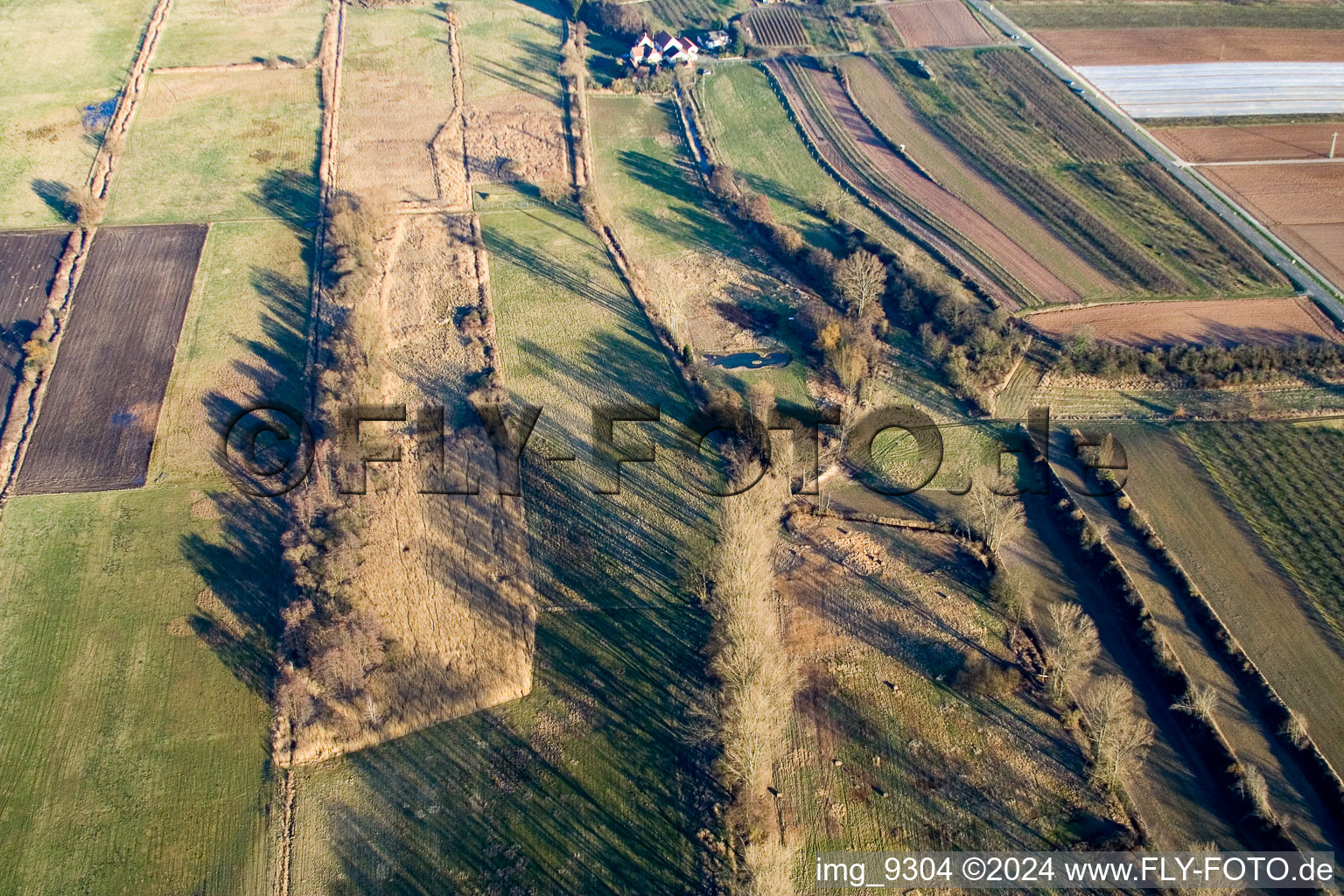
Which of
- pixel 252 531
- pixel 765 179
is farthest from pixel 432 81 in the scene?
pixel 252 531

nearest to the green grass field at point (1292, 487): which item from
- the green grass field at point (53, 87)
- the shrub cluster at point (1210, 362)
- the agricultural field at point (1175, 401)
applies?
the agricultural field at point (1175, 401)

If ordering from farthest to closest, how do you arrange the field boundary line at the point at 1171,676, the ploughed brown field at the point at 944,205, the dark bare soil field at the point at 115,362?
the ploughed brown field at the point at 944,205, the dark bare soil field at the point at 115,362, the field boundary line at the point at 1171,676

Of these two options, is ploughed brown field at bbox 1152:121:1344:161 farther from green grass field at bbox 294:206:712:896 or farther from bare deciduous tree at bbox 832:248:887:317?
green grass field at bbox 294:206:712:896

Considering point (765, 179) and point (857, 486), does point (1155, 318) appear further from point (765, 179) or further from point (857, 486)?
point (765, 179)

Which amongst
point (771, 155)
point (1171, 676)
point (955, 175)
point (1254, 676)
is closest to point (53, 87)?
point (771, 155)

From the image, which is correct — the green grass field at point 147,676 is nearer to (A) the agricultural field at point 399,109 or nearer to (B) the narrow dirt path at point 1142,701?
(A) the agricultural field at point 399,109

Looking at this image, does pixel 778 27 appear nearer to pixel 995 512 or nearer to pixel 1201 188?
pixel 1201 188
